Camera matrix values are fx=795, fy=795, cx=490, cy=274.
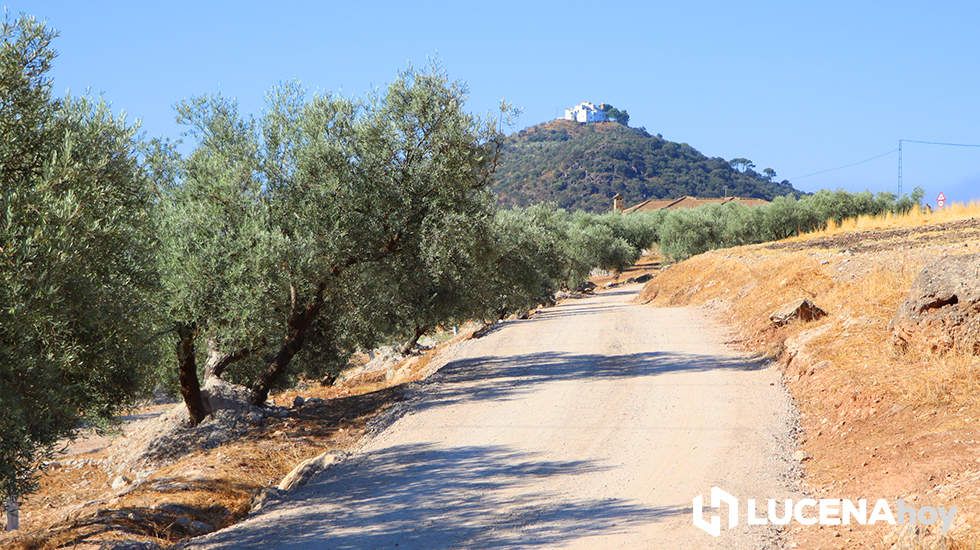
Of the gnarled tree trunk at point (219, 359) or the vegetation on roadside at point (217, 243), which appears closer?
the vegetation on roadside at point (217, 243)

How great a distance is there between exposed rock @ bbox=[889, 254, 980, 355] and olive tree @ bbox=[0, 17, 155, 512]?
36.2 ft

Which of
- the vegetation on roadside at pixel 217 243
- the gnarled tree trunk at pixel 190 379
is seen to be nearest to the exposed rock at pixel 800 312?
the vegetation on roadside at pixel 217 243

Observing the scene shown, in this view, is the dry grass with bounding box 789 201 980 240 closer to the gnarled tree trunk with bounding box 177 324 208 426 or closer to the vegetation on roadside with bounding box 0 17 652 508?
the vegetation on roadside with bounding box 0 17 652 508

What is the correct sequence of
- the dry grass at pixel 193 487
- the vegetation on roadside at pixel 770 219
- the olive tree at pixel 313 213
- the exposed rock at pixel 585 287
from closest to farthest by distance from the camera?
the dry grass at pixel 193 487
the olive tree at pixel 313 213
the exposed rock at pixel 585 287
the vegetation on roadside at pixel 770 219

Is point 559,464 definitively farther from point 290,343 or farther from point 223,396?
point 223,396

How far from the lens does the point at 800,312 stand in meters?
17.6

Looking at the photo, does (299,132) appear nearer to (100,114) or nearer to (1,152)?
(100,114)

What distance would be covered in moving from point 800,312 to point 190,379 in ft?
44.7

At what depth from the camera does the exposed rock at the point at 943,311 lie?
11.1 metres

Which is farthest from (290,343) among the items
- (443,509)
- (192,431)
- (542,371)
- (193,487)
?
(443,509)

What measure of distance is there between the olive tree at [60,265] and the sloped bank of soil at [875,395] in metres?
8.01

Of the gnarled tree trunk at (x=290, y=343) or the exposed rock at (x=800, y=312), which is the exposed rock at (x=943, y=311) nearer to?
the exposed rock at (x=800, y=312)

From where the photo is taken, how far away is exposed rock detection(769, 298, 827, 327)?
17531 mm

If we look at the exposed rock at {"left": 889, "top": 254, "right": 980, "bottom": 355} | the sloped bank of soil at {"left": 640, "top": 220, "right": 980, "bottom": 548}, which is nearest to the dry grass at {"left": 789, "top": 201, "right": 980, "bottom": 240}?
the sloped bank of soil at {"left": 640, "top": 220, "right": 980, "bottom": 548}
